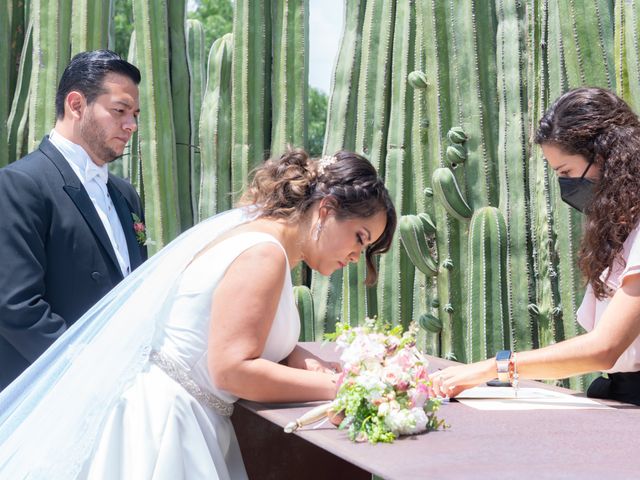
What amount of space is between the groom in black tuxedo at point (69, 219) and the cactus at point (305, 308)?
4.24 ft

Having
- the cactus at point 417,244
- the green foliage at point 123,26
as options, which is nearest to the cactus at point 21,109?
the cactus at point 417,244

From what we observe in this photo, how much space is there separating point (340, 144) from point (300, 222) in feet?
8.04

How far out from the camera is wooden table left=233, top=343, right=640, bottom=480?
158 cm

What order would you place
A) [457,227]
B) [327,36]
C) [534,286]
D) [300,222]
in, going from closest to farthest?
[300,222]
[534,286]
[457,227]
[327,36]

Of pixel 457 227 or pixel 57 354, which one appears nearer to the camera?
pixel 57 354

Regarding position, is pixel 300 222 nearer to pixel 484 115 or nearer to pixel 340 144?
pixel 484 115

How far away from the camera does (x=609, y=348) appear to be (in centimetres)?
232

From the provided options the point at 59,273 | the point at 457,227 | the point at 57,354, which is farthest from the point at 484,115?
the point at 57,354

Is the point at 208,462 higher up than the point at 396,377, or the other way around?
the point at 396,377

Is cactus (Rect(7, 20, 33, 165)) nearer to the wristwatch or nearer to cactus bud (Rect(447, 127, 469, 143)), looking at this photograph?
cactus bud (Rect(447, 127, 469, 143))

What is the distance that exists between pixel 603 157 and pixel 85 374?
1.58m

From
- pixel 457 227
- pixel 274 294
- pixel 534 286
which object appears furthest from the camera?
pixel 457 227

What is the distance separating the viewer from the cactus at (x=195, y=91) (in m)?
5.70

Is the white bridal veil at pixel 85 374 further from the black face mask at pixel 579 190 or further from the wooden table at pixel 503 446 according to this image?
the black face mask at pixel 579 190
